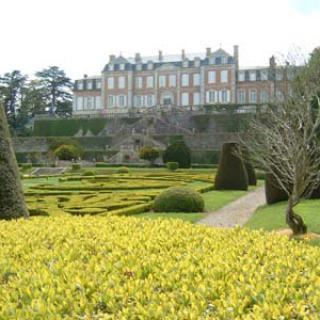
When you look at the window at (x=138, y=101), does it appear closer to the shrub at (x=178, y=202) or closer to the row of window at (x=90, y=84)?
the row of window at (x=90, y=84)

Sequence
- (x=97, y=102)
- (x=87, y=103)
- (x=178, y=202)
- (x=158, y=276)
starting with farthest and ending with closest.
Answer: (x=97, y=102) < (x=87, y=103) < (x=178, y=202) < (x=158, y=276)

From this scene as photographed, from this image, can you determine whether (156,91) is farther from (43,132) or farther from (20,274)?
(20,274)

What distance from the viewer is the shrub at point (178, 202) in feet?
47.4

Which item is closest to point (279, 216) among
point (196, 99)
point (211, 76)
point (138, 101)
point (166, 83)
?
point (211, 76)

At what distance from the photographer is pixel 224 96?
224 ft

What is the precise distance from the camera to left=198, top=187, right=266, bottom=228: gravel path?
41.5 ft

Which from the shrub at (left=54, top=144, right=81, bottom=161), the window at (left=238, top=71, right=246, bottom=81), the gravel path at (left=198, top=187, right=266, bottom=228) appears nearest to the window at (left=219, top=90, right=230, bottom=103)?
the window at (left=238, top=71, right=246, bottom=81)

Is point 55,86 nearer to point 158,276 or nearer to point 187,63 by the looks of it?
point 187,63

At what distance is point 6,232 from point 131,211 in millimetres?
8810

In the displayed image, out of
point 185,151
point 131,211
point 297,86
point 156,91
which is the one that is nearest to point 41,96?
point 156,91

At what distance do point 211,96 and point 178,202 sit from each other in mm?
55464

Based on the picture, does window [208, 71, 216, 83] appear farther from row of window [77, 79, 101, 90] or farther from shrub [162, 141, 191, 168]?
shrub [162, 141, 191, 168]

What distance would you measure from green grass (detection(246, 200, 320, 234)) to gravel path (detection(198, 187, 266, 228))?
315 mm

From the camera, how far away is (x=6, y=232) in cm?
511
